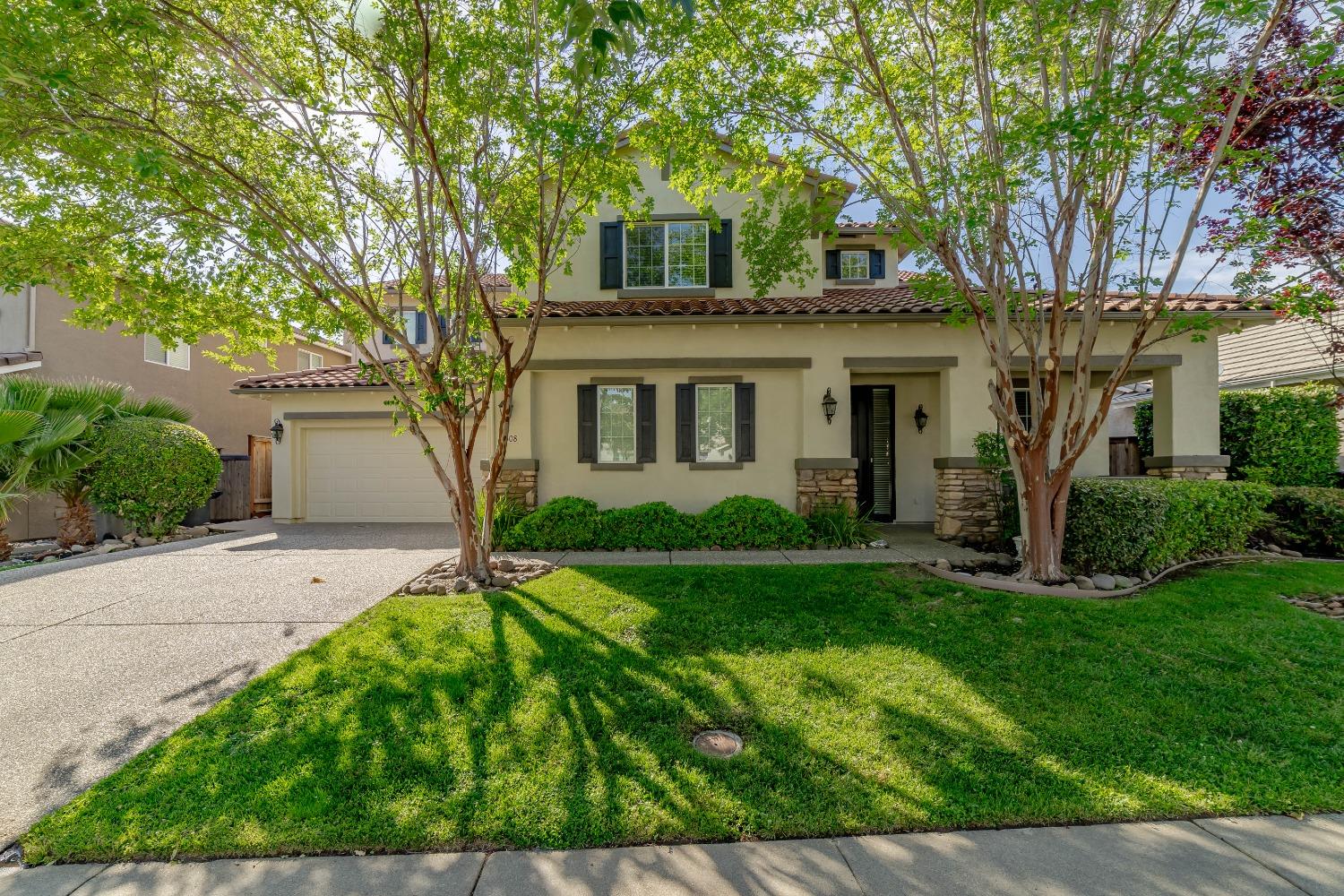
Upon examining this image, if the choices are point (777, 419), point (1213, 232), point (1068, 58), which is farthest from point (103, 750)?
point (1213, 232)

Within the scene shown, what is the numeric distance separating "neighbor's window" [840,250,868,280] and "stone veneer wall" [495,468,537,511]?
9.27m

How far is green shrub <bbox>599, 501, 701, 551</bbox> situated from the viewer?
26.6 ft

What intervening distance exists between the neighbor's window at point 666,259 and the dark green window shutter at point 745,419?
97.2 inches

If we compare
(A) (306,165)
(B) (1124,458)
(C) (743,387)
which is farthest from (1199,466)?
(A) (306,165)

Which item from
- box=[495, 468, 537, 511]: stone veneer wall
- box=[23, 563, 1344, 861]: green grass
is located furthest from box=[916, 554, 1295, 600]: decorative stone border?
box=[495, 468, 537, 511]: stone veneer wall

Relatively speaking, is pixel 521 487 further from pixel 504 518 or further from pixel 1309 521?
pixel 1309 521

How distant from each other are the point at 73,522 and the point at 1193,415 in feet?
59.8

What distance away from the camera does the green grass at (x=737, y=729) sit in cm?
252

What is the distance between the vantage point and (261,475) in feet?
41.3

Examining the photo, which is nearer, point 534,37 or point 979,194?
point 979,194

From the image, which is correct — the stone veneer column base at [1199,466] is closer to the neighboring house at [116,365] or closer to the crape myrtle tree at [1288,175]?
the crape myrtle tree at [1288,175]

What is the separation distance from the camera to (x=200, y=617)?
5152 mm

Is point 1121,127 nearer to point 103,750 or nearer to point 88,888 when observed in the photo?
point 88,888

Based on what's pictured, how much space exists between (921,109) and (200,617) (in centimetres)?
913
